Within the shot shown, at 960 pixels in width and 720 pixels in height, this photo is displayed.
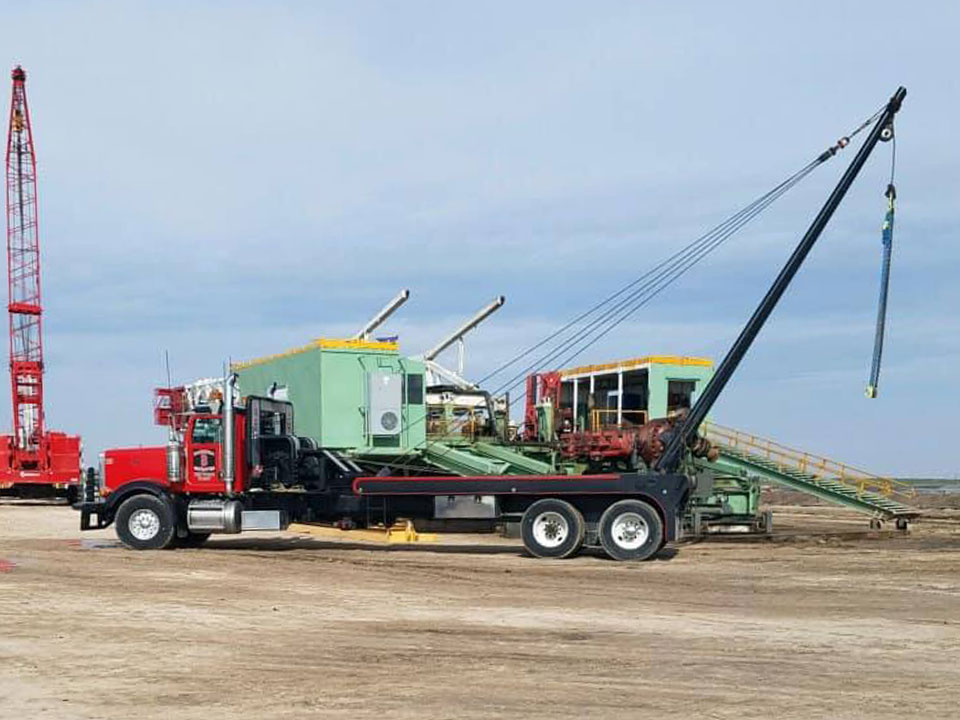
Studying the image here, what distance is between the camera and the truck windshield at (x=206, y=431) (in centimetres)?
2295

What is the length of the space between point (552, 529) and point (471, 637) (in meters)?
10.4

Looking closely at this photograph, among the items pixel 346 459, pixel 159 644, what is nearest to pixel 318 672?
pixel 159 644

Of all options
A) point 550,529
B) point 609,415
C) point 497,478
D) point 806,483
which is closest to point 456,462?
point 497,478

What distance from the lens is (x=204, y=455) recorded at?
75.6ft

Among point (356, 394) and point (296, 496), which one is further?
point (356, 394)

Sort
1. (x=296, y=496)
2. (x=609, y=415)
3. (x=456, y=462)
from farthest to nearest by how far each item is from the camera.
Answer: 1. (x=609, y=415)
2. (x=456, y=462)
3. (x=296, y=496)

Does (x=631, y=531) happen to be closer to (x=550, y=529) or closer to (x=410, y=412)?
(x=550, y=529)

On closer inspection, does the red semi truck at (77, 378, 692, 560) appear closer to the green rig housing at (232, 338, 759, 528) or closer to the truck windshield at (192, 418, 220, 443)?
the truck windshield at (192, 418, 220, 443)

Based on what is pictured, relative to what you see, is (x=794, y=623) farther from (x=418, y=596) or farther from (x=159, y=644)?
(x=159, y=644)

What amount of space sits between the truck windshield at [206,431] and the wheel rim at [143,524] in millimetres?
1794

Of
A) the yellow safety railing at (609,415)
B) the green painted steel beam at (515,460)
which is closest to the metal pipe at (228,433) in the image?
the green painted steel beam at (515,460)

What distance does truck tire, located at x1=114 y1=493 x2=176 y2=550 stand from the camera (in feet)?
76.0

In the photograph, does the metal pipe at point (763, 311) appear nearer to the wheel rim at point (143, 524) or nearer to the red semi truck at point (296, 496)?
the red semi truck at point (296, 496)

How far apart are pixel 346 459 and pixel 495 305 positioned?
1943cm
